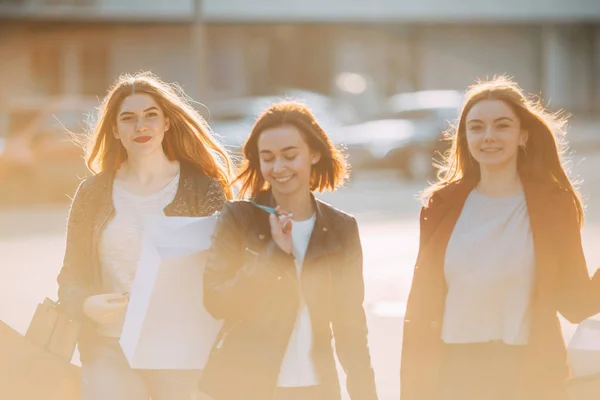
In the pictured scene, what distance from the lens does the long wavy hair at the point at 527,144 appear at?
421 centimetres

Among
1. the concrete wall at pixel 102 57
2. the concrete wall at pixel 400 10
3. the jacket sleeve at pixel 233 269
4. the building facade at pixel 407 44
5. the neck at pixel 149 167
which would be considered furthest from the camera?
the building facade at pixel 407 44

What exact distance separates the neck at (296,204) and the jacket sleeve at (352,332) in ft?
0.55

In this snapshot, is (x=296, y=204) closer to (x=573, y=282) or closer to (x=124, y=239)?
(x=124, y=239)

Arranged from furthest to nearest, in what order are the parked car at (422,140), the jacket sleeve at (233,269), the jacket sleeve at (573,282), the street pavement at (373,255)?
the parked car at (422,140), the street pavement at (373,255), the jacket sleeve at (573,282), the jacket sleeve at (233,269)

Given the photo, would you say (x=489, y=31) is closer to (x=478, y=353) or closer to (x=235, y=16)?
(x=235, y=16)

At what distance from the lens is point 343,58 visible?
42.8m

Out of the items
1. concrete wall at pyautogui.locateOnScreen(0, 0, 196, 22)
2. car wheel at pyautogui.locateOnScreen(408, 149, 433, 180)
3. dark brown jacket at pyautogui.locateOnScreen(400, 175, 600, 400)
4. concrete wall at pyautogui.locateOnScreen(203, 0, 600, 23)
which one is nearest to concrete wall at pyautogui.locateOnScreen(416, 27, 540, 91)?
concrete wall at pyautogui.locateOnScreen(203, 0, 600, 23)

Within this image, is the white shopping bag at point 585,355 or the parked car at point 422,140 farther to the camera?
the parked car at point 422,140

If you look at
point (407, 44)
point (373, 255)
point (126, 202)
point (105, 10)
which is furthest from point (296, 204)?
point (407, 44)

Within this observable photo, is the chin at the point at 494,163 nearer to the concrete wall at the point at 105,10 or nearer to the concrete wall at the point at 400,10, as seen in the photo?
the concrete wall at the point at 105,10

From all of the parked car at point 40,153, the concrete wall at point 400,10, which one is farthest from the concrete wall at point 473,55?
the parked car at point 40,153

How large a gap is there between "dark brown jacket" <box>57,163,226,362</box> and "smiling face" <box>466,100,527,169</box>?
0.87 meters

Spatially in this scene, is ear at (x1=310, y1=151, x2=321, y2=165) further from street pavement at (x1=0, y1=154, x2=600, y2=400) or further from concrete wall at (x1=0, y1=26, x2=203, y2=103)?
concrete wall at (x1=0, y1=26, x2=203, y2=103)

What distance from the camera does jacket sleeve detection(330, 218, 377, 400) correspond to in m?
3.80
